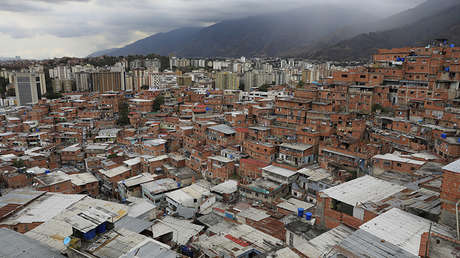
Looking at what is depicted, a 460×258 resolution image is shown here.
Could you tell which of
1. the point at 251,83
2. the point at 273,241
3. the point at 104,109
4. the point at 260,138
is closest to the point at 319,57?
the point at 251,83

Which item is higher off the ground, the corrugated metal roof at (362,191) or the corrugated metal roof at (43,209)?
the corrugated metal roof at (362,191)

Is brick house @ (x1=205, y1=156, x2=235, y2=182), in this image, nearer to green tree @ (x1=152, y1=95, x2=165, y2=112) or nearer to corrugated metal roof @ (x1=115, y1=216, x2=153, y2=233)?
corrugated metal roof @ (x1=115, y1=216, x2=153, y2=233)

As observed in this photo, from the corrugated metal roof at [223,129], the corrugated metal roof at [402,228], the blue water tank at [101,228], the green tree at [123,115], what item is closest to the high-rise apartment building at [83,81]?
the green tree at [123,115]

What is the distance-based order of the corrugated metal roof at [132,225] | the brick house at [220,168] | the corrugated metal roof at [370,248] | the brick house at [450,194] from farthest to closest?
the brick house at [220,168]
the corrugated metal roof at [132,225]
the brick house at [450,194]
the corrugated metal roof at [370,248]

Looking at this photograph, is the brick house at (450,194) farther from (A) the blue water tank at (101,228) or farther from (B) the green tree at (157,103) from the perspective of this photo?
(B) the green tree at (157,103)

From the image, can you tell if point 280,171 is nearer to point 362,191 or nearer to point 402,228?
point 362,191

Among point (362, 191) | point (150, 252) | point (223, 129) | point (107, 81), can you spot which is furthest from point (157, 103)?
point (150, 252)

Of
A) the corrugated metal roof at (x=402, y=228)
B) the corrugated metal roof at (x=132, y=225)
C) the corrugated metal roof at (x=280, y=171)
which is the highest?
the corrugated metal roof at (x=402, y=228)

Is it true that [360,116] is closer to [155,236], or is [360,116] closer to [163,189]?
[163,189]

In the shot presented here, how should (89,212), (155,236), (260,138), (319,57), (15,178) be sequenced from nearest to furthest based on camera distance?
(89,212), (155,236), (15,178), (260,138), (319,57)

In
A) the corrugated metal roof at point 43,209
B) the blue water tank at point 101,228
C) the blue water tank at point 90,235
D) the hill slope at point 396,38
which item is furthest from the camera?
the hill slope at point 396,38
